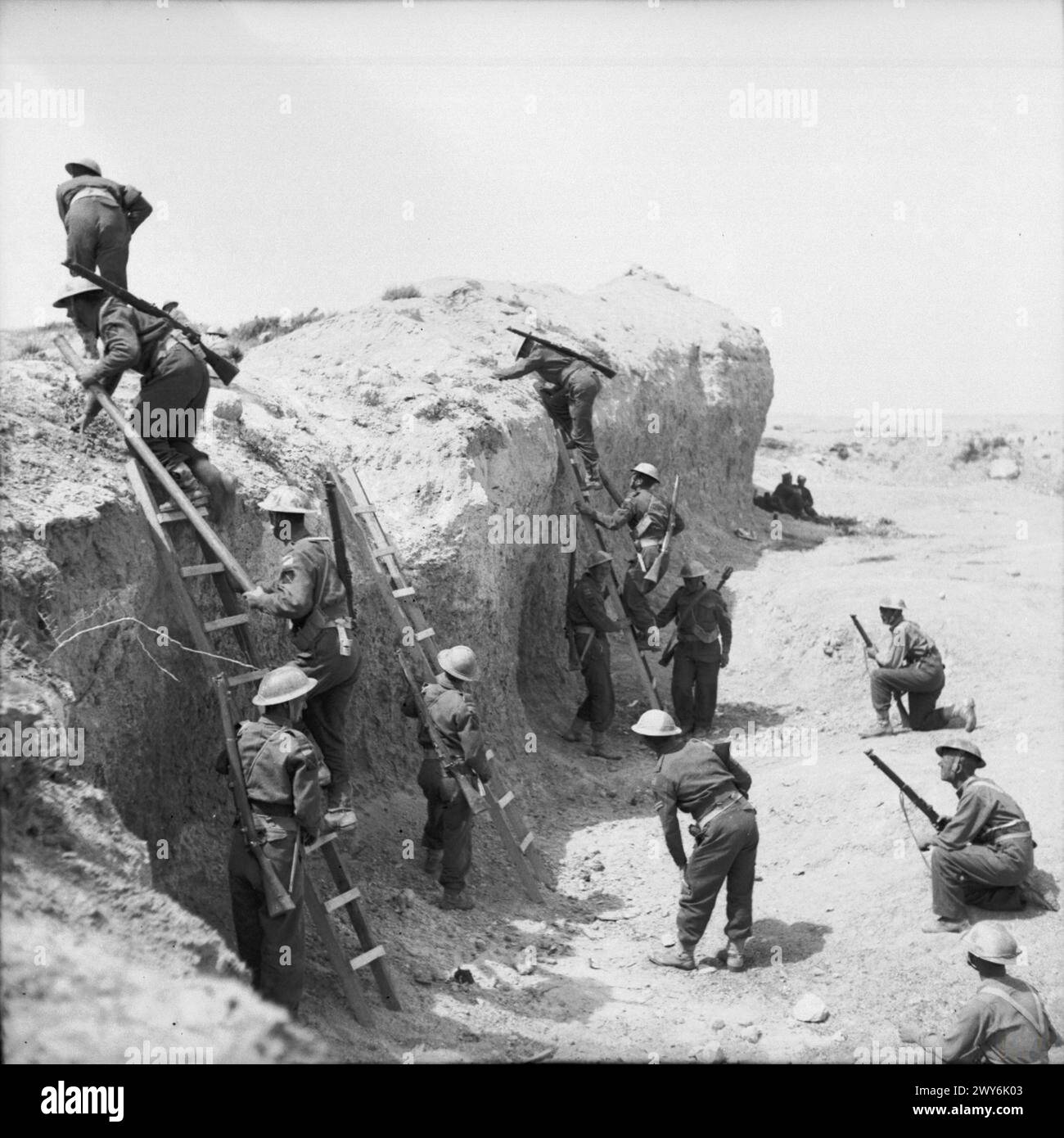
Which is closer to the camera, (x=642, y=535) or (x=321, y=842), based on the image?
(x=321, y=842)

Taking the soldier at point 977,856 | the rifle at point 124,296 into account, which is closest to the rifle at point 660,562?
the soldier at point 977,856

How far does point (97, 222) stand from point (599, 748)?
7.66 meters

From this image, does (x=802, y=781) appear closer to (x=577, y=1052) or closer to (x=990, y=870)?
(x=990, y=870)

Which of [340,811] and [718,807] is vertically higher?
[340,811]

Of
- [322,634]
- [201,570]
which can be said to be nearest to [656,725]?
[322,634]

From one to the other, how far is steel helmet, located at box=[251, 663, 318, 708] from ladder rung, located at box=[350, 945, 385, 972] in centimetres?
175

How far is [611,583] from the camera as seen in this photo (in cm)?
1442

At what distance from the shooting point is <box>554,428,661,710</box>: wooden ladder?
46.9 ft

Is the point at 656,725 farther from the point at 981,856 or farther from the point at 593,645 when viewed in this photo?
the point at 593,645

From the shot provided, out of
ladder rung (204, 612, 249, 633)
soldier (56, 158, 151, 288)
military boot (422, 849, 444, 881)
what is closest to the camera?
ladder rung (204, 612, 249, 633)

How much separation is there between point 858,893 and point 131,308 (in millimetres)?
7576

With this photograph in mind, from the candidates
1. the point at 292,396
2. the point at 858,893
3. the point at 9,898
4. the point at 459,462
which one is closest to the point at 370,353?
the point at 292,396

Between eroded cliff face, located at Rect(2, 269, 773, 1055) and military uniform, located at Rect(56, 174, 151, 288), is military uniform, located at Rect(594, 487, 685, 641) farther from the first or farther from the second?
military uniform, located at Rect(56, 174, 151, 288)

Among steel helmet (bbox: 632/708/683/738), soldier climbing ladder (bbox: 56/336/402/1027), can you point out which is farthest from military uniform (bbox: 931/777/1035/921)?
soldier climbing ladder (bbox: 56/336/402/1027)
